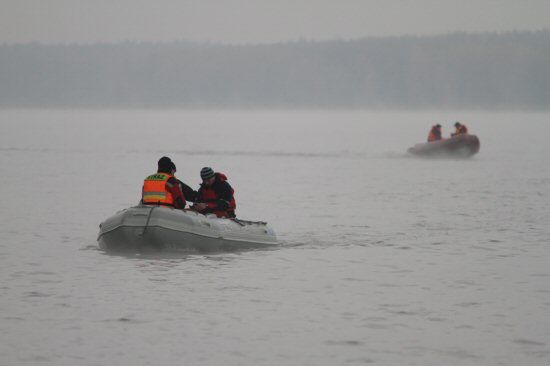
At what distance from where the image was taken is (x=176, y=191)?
16469mm

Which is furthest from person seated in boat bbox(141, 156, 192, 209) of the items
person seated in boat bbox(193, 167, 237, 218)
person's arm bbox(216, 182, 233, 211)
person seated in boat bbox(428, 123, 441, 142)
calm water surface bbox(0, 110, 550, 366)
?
person seated in boat bbox(428, 123, 441, 142)

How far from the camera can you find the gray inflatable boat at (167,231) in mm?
16312

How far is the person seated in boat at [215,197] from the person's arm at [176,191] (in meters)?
0.44

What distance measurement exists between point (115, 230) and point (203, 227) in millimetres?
1432

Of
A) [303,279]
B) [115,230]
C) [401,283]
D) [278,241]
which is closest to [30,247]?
[115,230]

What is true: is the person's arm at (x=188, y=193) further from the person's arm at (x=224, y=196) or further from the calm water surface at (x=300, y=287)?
the calm water surface at (x=300, y=287)

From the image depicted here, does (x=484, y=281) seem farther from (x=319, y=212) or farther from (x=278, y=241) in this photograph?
(x=319, y=212)

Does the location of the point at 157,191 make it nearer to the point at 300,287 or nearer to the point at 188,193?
the point at 188,193

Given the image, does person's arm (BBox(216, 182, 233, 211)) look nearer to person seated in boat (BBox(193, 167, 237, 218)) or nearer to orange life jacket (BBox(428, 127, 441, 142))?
person seated in boat (BBox(193, 167, 237, 218))

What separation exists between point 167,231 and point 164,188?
699mm

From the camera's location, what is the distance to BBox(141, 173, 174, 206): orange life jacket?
53.2 feet

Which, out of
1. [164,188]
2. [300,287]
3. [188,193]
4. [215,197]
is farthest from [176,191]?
[300,287]

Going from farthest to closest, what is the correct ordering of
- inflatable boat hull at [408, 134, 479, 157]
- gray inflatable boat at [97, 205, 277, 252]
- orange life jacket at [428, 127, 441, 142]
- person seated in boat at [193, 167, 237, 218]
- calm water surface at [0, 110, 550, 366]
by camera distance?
orange life jacket at [428, 127, 441, 142]
inflatable boat hull at [408, 134, 479, 157]
person seated in boat at [193, 167, 237, 218]
gray inflatable boat at [97, 205, 277, 252]
calm water surface at [0, 110, 550, 366]

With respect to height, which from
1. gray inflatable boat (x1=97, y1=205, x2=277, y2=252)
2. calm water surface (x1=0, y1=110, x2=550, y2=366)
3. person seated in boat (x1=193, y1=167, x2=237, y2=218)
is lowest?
calm water surface (x1=0, y1=110, x2=550, y2=366)
